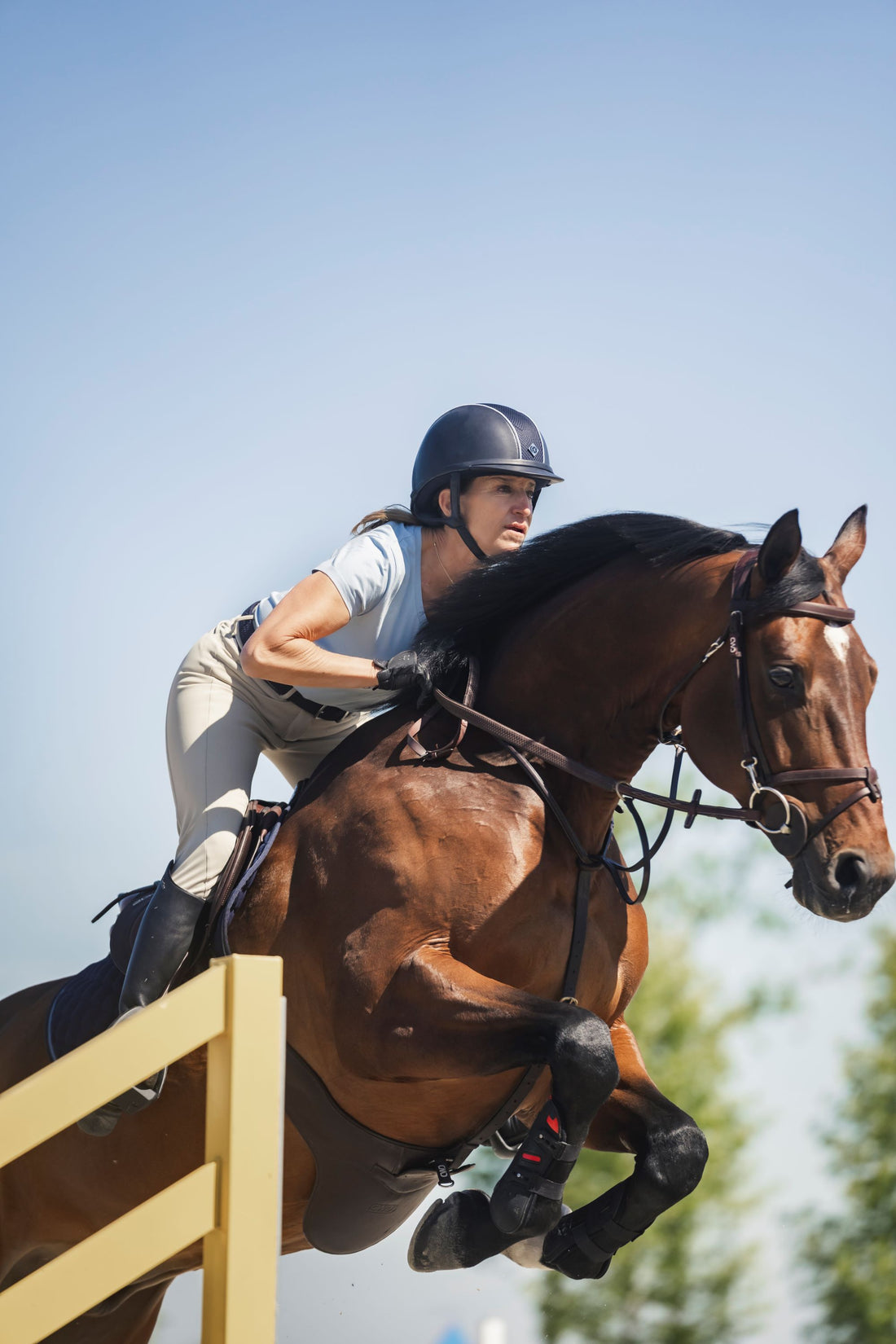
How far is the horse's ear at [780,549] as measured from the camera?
3127mm

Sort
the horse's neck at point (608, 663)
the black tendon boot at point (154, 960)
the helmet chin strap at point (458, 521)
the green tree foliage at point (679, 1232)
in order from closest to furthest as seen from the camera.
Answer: the horse's neck at point (608, 663) → the black tendon boot at point (154, 960) → the helmet chin strap at point (458, 521) → the green tree foliage at point (679, 1232)

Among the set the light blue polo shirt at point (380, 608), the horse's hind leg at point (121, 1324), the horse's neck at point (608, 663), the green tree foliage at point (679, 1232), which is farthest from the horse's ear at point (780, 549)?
the green tree foliage at point (679, 1232)

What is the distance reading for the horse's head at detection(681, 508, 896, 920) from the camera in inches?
114

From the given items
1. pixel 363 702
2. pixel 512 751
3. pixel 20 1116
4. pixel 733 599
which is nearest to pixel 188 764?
pixel 363 702

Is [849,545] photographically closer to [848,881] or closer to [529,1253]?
[848,881]

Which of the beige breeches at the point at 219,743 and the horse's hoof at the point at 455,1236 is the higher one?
the beige breeches at the point at 219,743

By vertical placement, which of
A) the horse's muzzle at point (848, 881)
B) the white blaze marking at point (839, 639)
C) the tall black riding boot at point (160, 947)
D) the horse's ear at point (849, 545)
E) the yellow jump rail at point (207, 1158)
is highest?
the horse's ear at point (849, 545)

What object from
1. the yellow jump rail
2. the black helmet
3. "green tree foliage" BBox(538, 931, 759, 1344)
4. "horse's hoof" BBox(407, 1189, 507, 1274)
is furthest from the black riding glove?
"green tree foliage" BBox(538, 931, 759, 1344)

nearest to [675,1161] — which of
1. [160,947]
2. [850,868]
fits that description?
[850,868]

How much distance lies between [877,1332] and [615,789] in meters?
17.4

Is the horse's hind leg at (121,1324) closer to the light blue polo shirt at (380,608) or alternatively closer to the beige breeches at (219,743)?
the beige breeches at (219,743)

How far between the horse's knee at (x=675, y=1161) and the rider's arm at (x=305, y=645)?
1.51m

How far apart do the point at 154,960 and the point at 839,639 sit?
217 centimetres

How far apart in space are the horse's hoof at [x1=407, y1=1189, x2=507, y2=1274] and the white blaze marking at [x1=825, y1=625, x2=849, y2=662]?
5.56ft
